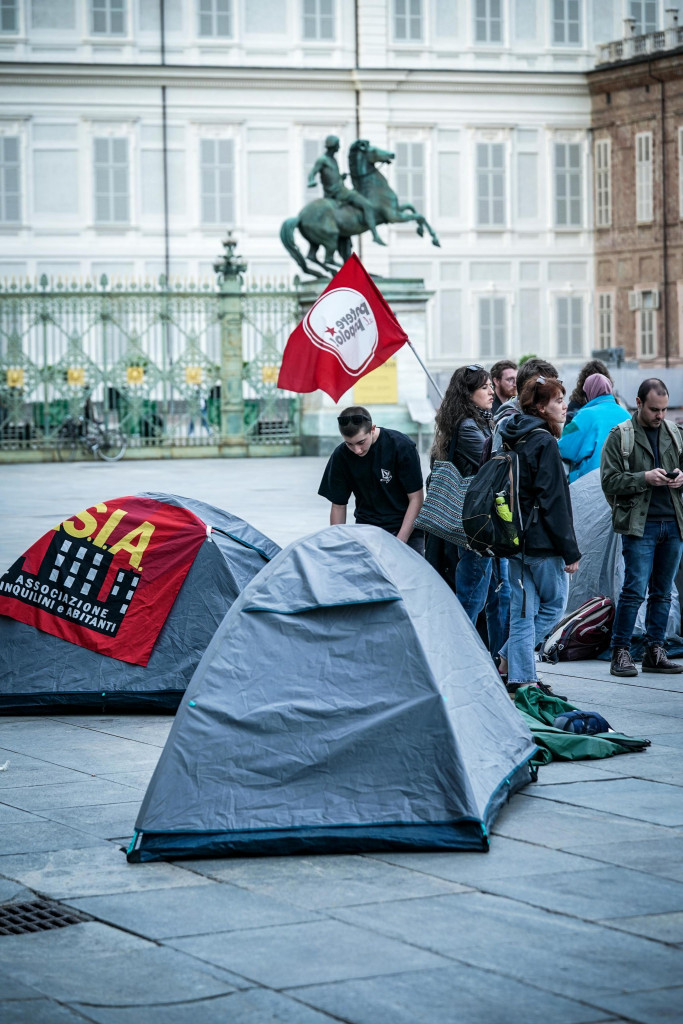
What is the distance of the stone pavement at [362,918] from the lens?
4.09m

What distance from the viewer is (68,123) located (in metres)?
40.8

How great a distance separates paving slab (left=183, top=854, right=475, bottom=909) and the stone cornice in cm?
3772

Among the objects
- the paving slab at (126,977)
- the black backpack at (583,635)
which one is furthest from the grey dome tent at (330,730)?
the black backpack at (583,635)

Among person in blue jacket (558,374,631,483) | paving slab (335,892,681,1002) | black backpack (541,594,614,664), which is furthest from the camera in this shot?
person in blue jacket (558,374,631,483)

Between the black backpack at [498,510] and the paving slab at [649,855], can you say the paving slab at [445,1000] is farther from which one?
the black backpack at [498,510]

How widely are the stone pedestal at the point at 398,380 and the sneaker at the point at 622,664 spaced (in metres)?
18.5

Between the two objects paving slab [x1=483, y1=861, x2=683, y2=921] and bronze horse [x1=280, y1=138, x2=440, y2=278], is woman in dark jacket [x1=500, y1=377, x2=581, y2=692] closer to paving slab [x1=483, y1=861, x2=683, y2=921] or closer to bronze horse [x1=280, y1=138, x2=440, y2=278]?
paving slab [x1=483, y1=861, x2=683, y2=921]

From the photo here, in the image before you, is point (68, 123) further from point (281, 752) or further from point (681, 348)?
point (281, 752)

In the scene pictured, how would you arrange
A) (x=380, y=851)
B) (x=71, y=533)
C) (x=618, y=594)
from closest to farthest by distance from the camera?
(x=380, y=851), (x=71, y=533), (x=618, y=594)

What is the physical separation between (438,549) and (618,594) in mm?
1944

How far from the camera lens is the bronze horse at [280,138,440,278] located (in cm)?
2695

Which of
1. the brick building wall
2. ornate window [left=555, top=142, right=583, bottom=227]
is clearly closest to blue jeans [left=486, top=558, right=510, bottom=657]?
the brick building wall

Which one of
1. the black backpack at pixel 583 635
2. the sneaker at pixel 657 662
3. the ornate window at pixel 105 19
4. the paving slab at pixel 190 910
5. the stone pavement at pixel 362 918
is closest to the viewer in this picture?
the stone pavement at pixel 362 918

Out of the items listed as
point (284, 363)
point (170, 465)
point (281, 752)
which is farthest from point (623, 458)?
point (170, 465)
